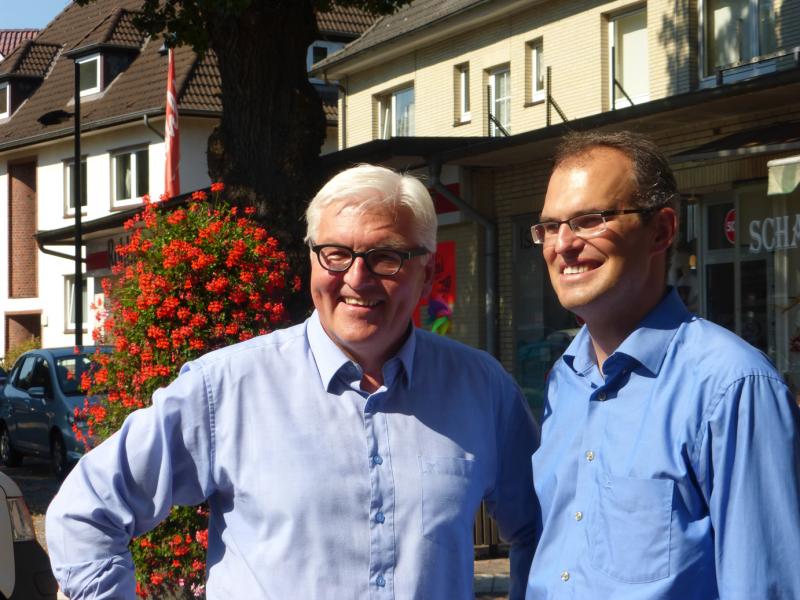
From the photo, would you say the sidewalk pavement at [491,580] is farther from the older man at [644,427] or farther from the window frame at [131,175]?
the window frame at [131,175]

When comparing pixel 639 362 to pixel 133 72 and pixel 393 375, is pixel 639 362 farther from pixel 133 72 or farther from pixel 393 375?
pixel 133 72

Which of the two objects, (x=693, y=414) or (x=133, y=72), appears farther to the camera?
(x=133, y=72)

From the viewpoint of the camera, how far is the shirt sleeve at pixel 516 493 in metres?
3.12

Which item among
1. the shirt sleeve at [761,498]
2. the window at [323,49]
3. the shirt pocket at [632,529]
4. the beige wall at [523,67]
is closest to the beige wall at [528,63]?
the beige wall at [523,67]

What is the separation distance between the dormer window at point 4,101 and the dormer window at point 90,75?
465 cm

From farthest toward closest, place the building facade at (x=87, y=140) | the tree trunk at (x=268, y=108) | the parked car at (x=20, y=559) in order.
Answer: the building facade at (x=87, y=140), the tree trunk at (x=268, y=108), the parked car at (x=20, y=559)

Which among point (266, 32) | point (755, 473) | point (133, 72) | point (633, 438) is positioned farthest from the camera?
point (133, 72)

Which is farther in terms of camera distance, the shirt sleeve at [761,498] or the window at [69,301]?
the window at [69,301]

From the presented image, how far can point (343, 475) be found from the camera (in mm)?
2893

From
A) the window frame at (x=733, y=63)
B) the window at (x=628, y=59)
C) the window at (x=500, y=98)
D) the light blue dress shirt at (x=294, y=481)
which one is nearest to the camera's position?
the light blue dress shirt at (x=294, y=481)

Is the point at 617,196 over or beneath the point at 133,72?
beneath

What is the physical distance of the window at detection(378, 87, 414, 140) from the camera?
83.5 ft

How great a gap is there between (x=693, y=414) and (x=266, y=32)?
7.22m

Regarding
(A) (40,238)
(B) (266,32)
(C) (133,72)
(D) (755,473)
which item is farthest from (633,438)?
(C) (133,72)
